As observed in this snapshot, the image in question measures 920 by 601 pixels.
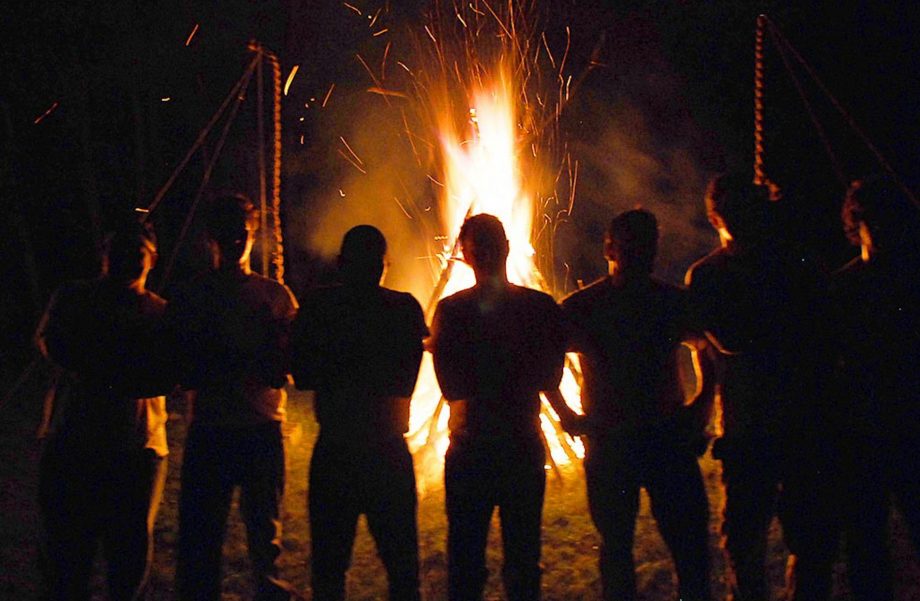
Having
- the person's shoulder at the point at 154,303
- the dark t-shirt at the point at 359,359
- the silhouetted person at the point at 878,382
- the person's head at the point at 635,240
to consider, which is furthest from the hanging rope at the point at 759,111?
the person's shoulder at the point at 154,303

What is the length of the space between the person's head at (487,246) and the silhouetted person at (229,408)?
37.8 inches

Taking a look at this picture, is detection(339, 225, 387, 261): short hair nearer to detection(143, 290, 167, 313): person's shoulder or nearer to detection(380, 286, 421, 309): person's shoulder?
detection(380, 286, 421, 309): person's shoulder

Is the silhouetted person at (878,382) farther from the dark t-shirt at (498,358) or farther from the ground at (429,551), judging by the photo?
the dark t-shirt at (498,358)

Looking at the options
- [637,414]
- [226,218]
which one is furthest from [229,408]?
[637,414]

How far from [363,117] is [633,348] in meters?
11.5

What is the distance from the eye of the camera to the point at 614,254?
402cm

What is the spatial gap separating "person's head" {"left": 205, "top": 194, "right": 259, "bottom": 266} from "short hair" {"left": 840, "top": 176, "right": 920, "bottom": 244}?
3019 mm

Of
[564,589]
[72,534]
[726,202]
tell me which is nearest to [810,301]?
[726,202]

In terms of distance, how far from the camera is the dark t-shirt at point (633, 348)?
3.87m

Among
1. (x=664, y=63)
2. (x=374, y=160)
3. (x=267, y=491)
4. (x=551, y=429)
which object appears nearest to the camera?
(x=267, y=491)

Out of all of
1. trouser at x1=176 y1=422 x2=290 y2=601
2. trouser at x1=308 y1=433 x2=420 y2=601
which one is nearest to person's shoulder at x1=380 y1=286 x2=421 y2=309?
trouser at x1=308 y1=433 x2=420 y2=601

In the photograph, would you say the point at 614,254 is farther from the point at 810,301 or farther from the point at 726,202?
the point at 810,301

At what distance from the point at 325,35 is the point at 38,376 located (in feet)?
21.3

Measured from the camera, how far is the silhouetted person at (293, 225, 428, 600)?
3688 millimetres
